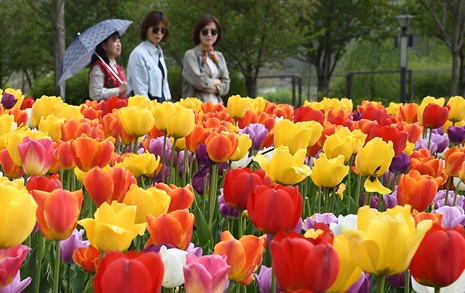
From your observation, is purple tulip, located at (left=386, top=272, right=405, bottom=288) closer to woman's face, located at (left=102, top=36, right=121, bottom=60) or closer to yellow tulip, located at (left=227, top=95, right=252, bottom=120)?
yellow tulip, located at (left=227, top=95, right=252, bottom=120)

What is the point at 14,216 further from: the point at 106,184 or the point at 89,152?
the point at 89,152

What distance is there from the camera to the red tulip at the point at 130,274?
924mm

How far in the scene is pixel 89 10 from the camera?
29.7 m

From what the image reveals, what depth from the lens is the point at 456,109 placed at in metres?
4.01

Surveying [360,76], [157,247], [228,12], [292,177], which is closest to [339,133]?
[292,177]

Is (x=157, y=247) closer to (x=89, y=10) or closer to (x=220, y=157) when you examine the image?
(x=220, y=157)

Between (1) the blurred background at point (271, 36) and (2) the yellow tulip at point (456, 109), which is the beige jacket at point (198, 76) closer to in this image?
(2) the yellow tulip at point (456, 109)

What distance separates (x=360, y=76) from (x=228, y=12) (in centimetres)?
637

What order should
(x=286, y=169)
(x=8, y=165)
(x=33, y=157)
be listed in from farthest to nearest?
(x=8, y=165), (x=33, y=157), (x=286, y=169)

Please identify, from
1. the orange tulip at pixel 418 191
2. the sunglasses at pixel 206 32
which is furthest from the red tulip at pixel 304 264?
the sunglasses at pixel 206 32

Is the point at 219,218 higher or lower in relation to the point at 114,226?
lower

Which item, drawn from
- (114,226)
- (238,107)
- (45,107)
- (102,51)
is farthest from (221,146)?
(102,51)

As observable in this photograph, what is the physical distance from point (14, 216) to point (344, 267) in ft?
1.59

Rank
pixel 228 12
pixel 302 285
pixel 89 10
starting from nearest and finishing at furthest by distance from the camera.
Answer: pixel 302 285 → pixel 228 12 → pixel 89 10
